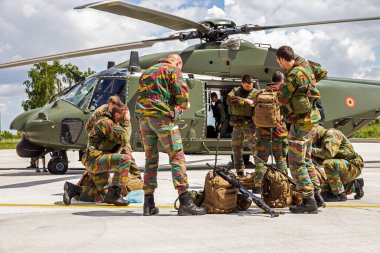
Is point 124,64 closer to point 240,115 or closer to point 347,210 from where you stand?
point 240,115

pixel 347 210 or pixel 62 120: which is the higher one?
pixel 62 120

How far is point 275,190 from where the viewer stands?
5828mm

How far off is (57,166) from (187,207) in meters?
6.00

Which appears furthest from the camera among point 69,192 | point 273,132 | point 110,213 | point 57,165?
point 57,165

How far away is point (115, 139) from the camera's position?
20.7 ft

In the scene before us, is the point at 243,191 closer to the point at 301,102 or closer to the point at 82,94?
the point at 301,102

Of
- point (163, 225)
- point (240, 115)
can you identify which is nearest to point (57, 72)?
point (240, 115)

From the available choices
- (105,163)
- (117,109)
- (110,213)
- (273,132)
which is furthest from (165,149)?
(273,132)

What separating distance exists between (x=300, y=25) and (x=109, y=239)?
25.9 feet

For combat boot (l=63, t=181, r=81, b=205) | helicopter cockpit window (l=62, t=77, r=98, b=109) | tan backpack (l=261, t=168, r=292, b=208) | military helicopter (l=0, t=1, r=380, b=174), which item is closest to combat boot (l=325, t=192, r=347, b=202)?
tan backpack (l=261, t=168, r=292, b=208)

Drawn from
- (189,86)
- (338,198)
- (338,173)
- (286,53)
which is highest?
(189,86)

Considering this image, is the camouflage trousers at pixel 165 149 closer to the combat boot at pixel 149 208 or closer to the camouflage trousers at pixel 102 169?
the combat boot at pixel 149 208

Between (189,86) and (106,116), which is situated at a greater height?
(189,86)

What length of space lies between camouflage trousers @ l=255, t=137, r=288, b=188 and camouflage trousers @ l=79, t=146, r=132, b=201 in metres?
1.72
